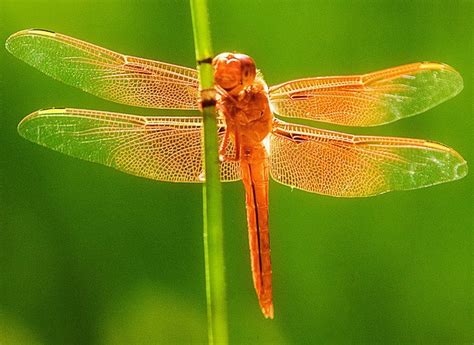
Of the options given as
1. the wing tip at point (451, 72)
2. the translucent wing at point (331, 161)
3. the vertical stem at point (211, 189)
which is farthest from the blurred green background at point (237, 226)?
the vertical stem at point (211, 189)

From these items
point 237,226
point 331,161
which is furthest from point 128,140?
point 237,226

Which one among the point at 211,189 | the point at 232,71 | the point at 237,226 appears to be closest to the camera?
the point at 211,189

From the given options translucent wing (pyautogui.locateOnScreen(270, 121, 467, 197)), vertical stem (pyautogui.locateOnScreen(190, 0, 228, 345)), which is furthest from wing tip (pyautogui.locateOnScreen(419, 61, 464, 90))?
vertical stem (pyautogui.locateOnScreen(190, 0, 228, 345))

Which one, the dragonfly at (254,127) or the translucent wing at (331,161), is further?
the translucent wing at (331,161)

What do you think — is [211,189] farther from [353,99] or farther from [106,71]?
[353,99]

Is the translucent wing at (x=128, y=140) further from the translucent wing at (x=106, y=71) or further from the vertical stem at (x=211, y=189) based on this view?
the vertical stem at (x=211, y=189)

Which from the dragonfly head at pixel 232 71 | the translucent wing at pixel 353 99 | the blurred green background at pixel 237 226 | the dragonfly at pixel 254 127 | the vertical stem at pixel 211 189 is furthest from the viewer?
the blurred green background at pixel 237 226

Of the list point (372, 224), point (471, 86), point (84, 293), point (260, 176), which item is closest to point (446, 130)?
point (471, 86)

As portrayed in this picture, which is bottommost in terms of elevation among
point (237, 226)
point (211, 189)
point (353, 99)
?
point (237, 226)
